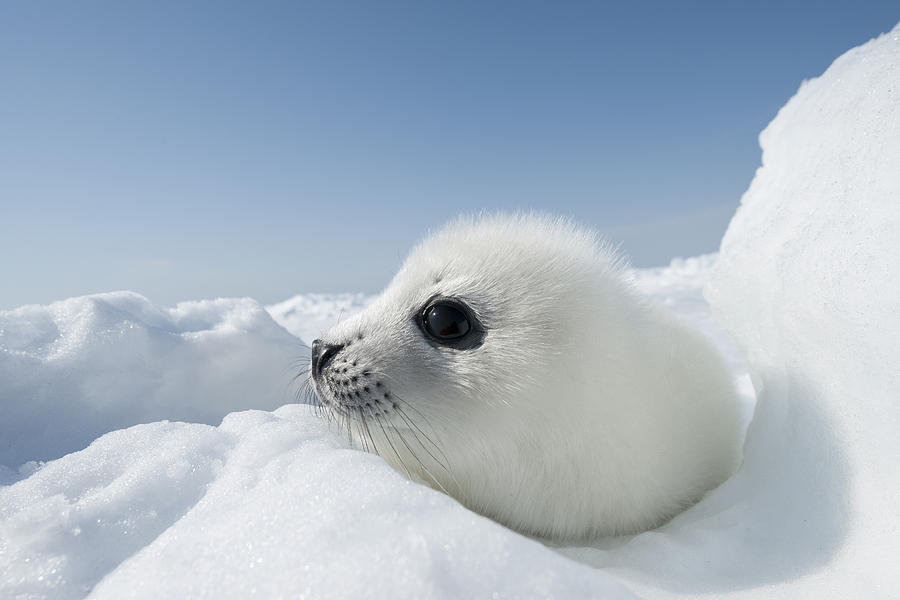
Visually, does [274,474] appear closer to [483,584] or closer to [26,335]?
[483,584]

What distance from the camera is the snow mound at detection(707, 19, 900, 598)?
1.48 meters

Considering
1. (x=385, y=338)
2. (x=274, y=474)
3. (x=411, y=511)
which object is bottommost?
(x=274, y=474)

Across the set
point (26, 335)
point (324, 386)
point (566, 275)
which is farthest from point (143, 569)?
point (26, 335)

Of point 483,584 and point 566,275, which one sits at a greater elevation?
point 566,275

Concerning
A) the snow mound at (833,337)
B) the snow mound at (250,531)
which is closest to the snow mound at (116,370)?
the snow mound at (250,531)

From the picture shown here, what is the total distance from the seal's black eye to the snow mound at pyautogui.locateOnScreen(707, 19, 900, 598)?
114cm

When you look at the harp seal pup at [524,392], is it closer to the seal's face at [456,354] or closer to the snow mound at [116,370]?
the seal's face at [456,354]

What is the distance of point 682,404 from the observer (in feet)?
6.88

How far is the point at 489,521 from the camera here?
1.12m

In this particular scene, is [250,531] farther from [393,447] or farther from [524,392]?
[524,392]

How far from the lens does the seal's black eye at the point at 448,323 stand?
6.41ft

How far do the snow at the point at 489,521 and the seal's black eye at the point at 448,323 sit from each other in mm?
588

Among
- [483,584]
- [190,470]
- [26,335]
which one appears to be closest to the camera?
[483,584]

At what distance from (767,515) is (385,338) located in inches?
55.5
